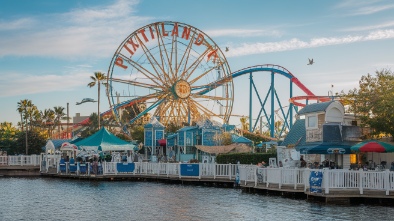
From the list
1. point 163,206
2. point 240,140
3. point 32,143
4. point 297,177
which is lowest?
point 163,206

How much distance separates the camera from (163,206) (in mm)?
27203

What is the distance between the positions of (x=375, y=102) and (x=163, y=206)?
1447cm

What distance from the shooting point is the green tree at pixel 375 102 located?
32969 mm

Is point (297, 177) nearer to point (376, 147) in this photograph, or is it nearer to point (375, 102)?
point (376, 147)

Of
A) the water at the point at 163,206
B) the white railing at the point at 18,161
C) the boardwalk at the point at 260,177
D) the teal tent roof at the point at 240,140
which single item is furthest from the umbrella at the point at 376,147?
the white railing at the point at 18,161

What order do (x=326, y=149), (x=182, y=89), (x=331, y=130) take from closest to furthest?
(x=326, y=149) < (x=331, y=130) < (x=182, y=89)

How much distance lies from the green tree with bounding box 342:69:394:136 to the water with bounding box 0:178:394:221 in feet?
25.3

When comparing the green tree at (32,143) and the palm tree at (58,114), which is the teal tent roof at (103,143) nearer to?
the green tree at (32,143)

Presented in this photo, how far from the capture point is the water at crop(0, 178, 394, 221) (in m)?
23.6

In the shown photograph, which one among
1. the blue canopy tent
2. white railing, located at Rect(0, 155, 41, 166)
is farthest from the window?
white railing, located at Rect(0, 155, 41, 166)

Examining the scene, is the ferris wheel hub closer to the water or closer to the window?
the water

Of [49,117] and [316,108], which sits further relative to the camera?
[49,117]

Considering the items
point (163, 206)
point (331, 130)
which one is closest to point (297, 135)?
point (331, 130)

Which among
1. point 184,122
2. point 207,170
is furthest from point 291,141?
point 184,122
